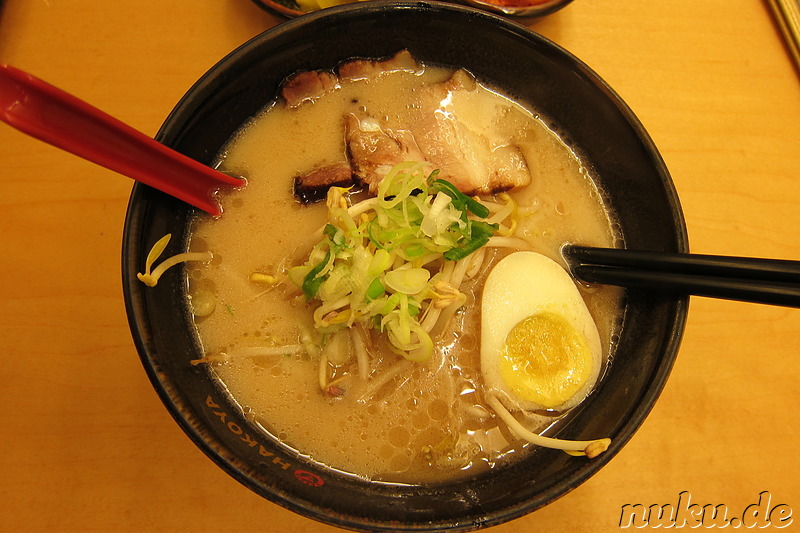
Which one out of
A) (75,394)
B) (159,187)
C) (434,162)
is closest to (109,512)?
(75,394)

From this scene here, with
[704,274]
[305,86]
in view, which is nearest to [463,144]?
[305,86]

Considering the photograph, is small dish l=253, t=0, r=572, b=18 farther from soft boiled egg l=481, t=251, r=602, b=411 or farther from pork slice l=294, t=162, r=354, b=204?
soft boiled egg l=481, t=251, r=602, b=411

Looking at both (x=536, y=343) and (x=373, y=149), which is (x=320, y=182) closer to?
(x=373, y=149)

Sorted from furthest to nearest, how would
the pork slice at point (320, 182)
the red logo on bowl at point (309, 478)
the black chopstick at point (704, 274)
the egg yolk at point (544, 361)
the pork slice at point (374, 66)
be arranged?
the pork slice at point (374, 66) → the pork slice at point (320, 182) → the egg yolk at point (544, 361) → the red logo on bowl at point (309, 478) → the black chopstick at point (704, 274)

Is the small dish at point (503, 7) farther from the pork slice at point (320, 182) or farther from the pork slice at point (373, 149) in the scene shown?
the pork slice at point (320, 182)

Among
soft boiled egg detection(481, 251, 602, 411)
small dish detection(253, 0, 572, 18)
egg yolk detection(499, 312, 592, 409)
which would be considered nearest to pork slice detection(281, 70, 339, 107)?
small dish detection(253, 0, 572, 18)
